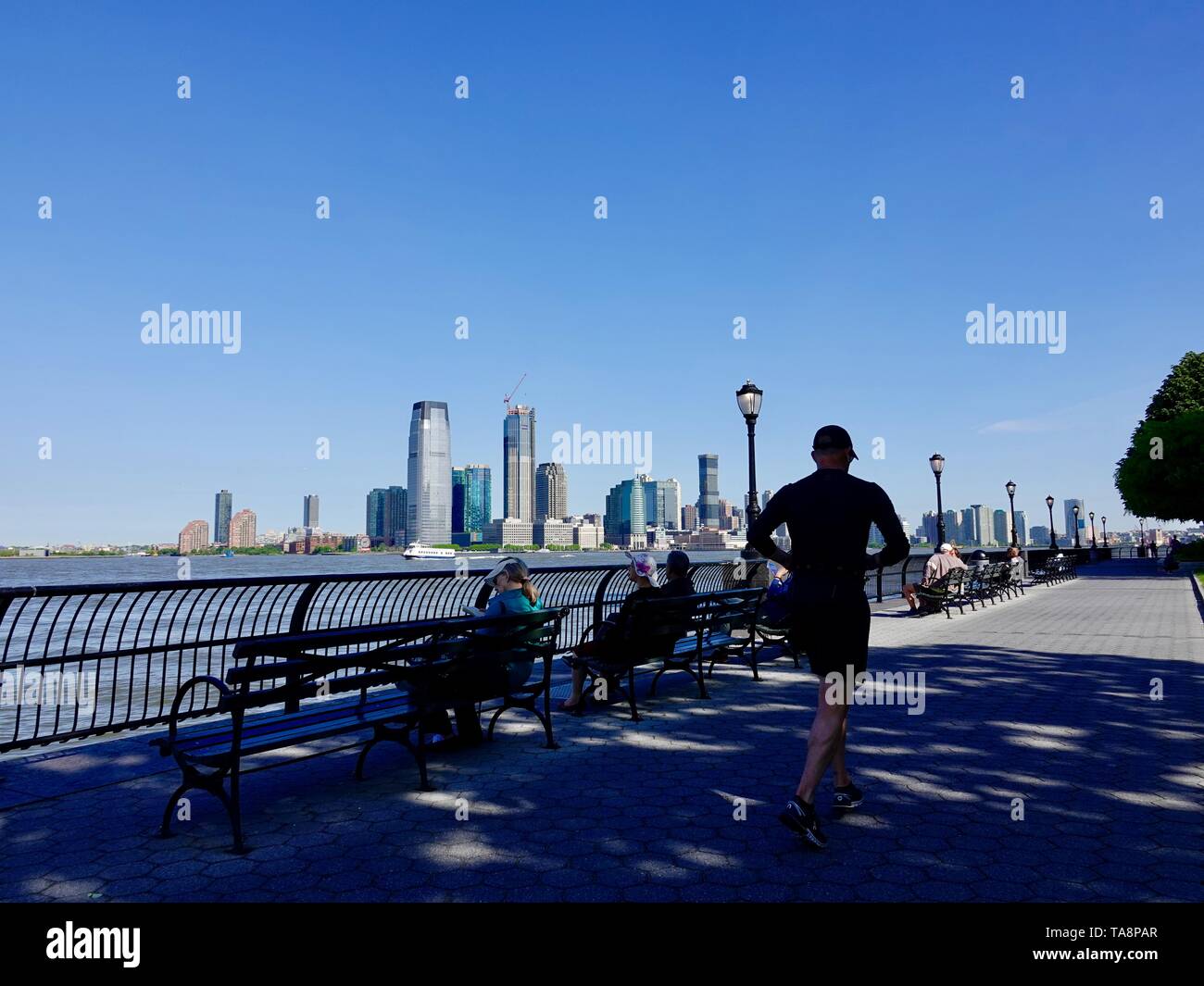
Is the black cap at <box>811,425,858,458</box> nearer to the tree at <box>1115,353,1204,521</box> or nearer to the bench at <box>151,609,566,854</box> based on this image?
the bench at <box>151,609,566,854</box>

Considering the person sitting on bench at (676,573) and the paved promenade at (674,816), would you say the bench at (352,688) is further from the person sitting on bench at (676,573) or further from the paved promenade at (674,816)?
the person sitting on bench at (676,573)

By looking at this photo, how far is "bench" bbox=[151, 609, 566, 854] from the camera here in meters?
4.46

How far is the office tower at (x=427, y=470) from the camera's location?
163750mm

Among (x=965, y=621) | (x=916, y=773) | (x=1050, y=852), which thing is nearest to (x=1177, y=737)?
(x=916, y=773)

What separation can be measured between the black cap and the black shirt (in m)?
0.13

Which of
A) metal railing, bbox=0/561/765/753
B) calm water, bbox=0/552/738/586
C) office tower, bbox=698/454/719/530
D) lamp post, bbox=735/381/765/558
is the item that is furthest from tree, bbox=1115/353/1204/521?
office tower, bbox=698/454/719/530

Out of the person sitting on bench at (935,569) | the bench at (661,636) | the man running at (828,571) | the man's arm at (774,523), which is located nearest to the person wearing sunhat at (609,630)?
the bench at (661,636)

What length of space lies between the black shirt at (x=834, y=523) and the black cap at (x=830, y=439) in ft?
0.44

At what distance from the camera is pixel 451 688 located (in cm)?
600

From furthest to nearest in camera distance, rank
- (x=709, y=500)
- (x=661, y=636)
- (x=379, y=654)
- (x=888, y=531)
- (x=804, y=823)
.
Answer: (x=709, y=500) → (x=661, y=636) → (x=379, y=654) → (x=888, y=531) → (x=804, y=823)

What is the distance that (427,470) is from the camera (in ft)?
546

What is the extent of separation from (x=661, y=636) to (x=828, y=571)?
388 centimetres

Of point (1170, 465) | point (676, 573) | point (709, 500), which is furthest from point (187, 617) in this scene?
point (709, 500)

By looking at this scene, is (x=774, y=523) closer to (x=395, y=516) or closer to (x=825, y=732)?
(x=825, y=732)
